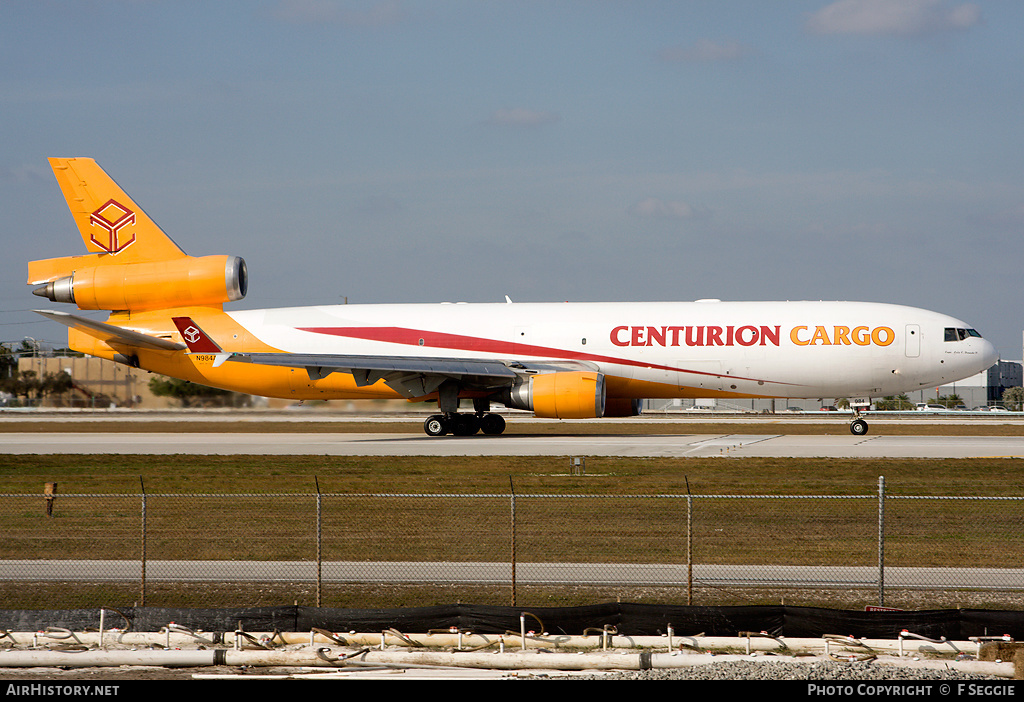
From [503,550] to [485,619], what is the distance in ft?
13.7

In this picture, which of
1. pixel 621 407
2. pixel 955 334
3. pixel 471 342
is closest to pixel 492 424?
pixel 471 342

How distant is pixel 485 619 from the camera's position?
35.6 feet

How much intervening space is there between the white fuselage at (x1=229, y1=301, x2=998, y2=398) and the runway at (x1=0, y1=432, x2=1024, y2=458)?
2064 millimetres

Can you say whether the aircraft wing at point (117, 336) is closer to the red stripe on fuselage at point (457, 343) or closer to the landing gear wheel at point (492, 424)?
the red stripe on fuselage at point (457, 343)

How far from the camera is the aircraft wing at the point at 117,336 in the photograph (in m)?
34.2

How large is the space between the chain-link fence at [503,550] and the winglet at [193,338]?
18490mm

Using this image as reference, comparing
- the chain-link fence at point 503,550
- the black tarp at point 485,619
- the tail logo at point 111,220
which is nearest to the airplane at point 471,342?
the tail logo at point 111,220

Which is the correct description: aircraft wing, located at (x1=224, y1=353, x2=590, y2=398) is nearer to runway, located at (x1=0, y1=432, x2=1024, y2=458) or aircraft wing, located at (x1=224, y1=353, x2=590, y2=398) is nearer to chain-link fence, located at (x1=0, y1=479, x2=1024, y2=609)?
runway, located at (x1=0, y1=432, x2=1024, y2=458)

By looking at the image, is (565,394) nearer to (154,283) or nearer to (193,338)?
(193,338)

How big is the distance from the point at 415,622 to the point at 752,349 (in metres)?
25.8

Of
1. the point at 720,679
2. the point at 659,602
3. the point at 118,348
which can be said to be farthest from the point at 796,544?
the point at 118,348
